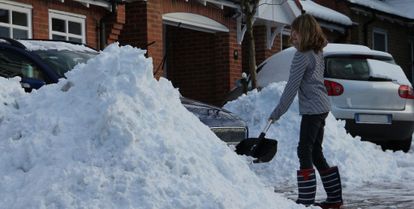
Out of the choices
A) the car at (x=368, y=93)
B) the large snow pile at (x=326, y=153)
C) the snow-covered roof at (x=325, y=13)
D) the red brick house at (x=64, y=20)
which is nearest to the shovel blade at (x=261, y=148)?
the large snow pile at (x=326, y=153)

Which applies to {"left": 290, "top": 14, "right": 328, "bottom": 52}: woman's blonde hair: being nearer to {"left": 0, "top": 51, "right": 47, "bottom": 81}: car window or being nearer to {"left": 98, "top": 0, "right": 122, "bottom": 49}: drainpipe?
{"left": 0, "top": 51, "right": 47, "bottom": 81}: car window

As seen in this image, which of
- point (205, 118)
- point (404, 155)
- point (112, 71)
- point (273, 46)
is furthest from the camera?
point (273, 46)

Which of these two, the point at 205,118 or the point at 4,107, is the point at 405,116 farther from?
the point at 4,107

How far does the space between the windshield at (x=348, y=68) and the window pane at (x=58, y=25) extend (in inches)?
168

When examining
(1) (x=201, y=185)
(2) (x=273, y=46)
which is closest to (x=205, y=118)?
(1) (x=201, y=185)

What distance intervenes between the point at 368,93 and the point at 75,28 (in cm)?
488

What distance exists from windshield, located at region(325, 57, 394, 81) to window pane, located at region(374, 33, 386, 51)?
12.6 m

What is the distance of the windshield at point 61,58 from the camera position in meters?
7.94

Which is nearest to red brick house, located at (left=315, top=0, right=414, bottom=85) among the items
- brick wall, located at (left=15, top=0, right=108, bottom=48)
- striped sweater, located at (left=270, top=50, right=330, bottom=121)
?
brick wall, located at (left=15, top=0, right=108, bottom=48)

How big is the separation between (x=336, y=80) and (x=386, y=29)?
45.6 feet

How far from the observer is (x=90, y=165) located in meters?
4.96

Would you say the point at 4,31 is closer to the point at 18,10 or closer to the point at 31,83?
the point at 18,10

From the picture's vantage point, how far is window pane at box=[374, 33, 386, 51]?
929 inches

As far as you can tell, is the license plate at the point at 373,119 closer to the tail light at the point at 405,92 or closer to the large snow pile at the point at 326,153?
the tail light at the point at 405,92
